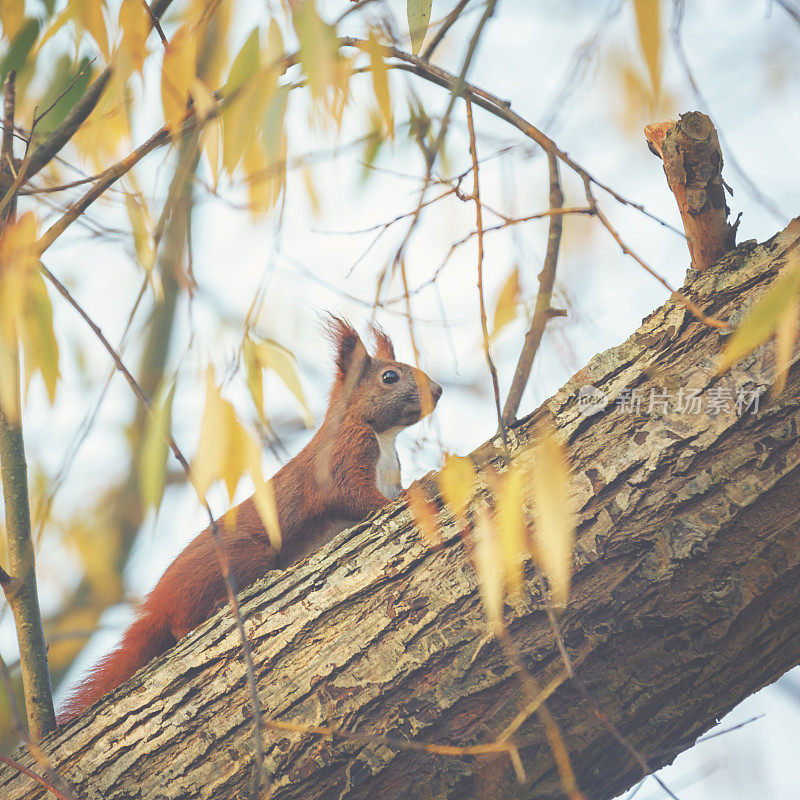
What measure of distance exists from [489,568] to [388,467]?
1.74 m

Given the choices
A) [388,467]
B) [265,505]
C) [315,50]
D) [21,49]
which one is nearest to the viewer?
[315,50]

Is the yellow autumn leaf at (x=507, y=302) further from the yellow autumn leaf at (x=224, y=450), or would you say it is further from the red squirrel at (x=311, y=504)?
the yellow autumn leaf at (x=224, y=450)

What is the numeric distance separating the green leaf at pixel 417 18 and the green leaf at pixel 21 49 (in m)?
1.01

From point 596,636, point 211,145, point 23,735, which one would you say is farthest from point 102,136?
point 596,636

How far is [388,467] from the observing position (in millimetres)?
2887

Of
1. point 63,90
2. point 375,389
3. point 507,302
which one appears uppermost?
point 63,90

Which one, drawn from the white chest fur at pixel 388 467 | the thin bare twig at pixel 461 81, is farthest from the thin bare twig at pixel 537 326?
the thin bare twig at pixel 461 81

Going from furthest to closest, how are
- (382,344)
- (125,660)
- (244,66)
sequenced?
(382,344) → (125,660) → (244,66)

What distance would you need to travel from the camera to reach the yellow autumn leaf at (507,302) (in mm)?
1602

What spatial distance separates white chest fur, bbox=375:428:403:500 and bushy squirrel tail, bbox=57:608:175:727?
0.96m

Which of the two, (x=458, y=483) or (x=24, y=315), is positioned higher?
(x=24, y=315)

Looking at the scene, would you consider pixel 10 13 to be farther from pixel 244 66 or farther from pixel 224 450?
pixel 224 450

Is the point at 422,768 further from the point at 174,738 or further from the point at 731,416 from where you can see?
the point at 731,416

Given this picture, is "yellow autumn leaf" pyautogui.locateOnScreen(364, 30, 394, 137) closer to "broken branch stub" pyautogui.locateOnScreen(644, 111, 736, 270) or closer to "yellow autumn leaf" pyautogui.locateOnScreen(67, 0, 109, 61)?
"yellow autumn leaf" pyautogui.locateOnScreen(67, 0, 109, 61)
